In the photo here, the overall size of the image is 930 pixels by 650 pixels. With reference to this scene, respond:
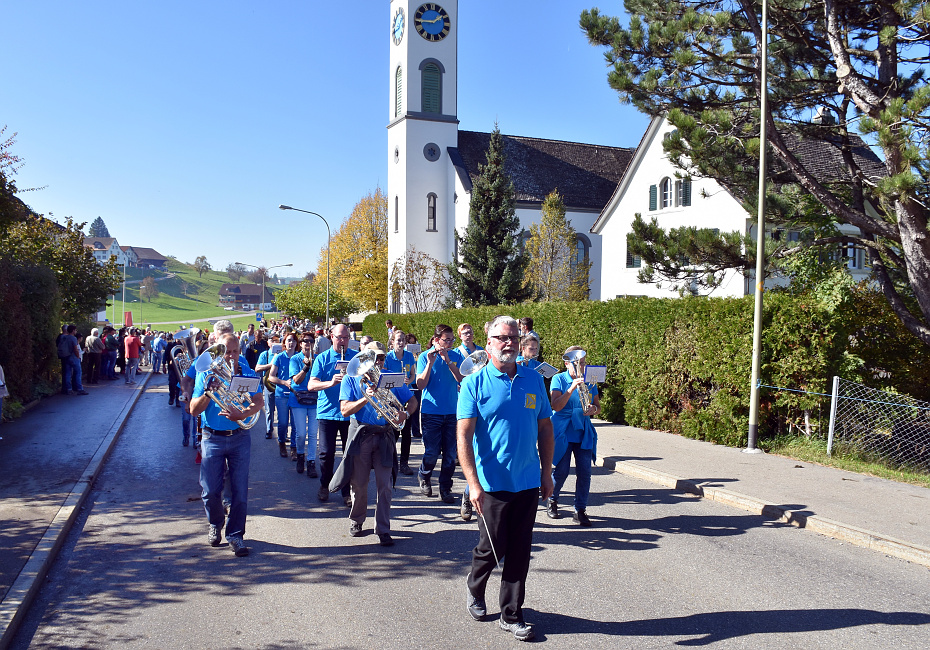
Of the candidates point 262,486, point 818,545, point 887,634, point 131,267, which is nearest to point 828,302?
point 818,545

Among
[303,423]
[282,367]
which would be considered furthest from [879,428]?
[282,367]

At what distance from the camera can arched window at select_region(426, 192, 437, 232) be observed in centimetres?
4812

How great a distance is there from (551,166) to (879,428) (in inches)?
1623

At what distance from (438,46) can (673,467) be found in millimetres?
42290

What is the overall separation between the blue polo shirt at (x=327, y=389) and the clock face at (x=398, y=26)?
1712 inches

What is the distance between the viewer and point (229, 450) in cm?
630

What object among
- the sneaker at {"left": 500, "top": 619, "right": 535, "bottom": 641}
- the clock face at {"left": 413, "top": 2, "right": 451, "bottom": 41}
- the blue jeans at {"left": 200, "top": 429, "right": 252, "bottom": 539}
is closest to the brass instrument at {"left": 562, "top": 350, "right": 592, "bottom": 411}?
the sneaker at {"left": 500, "top": 619, "right": 535, "bottom": 641}

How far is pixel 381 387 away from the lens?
660cm

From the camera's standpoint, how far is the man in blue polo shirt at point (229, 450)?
20.3 ft

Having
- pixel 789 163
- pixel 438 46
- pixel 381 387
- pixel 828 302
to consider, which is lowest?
pixel 381 387

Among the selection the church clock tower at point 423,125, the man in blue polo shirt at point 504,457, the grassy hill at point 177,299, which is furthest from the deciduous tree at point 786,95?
the grassy hill at point 177,299

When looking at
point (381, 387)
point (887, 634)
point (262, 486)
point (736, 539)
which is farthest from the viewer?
point (262, 486)

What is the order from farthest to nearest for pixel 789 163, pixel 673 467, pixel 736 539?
pixel 789 163 → pixel 673 467 → pixel 736 539

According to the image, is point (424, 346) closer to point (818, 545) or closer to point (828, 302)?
point (828, 302)
